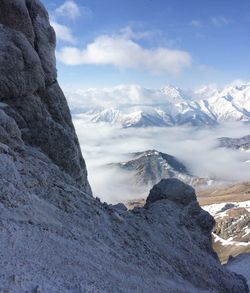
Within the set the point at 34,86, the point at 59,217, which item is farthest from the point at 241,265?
the point at 59,217

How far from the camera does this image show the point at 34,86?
6103 cm

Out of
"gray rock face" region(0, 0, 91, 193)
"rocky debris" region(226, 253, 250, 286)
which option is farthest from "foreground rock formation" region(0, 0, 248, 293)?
"rocky debris" region(226, 253, 250, 286)

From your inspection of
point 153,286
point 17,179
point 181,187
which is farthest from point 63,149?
point 153,286

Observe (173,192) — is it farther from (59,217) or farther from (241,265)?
(241,265)

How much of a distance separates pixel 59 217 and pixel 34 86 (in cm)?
2697

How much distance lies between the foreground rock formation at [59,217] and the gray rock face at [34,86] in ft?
0.44

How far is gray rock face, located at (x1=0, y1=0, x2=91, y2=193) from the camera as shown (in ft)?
189

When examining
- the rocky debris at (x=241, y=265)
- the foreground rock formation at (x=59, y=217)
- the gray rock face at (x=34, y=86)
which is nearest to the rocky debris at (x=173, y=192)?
the foreground rock formation at (x=59, y=217)

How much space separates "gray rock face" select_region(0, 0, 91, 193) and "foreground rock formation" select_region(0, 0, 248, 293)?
0.44 ft

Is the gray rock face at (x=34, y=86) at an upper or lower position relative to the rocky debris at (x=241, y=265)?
upper

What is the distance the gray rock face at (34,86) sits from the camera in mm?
57500

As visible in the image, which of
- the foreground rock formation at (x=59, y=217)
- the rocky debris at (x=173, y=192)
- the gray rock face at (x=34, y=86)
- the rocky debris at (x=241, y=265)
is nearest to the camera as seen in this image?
the foreground rock formation at (x=59, y=217)

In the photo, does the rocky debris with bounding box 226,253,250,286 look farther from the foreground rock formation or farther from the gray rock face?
the gray rock face

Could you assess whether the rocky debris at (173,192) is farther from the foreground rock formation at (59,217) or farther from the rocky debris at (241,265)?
the rocky debris at (241,265)
